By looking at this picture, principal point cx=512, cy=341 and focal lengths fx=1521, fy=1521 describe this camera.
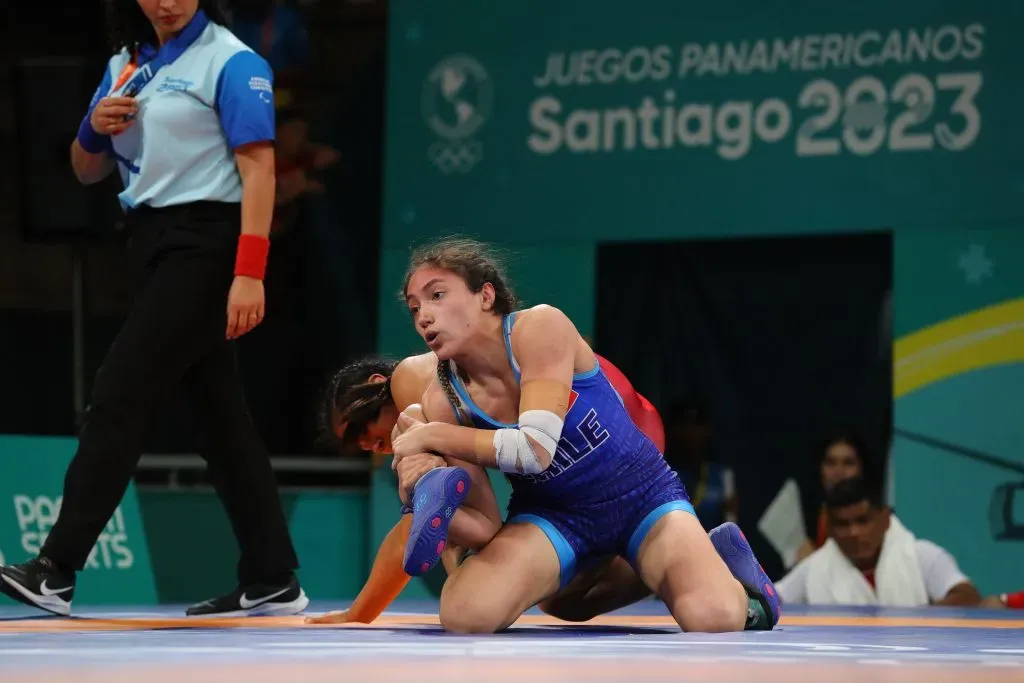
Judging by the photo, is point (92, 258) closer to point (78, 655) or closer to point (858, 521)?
point (858, 521)

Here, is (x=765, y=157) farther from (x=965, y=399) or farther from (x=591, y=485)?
(x=591, y=485)

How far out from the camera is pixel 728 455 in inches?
293

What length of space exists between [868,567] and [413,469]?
3.27 meters

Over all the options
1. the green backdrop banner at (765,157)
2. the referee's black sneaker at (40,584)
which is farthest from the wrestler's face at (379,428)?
the green backdrop banner at (765,157)

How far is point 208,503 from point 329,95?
2.37m

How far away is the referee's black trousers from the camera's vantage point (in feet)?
12.3

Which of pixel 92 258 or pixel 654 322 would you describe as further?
pixel 92 258

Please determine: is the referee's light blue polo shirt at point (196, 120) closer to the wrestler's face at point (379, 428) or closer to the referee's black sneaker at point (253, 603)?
the wrestler's face at point (379, 428)

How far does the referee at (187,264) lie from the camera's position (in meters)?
3.78

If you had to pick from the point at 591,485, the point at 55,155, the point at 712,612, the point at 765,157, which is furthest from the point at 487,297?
the point at 765,157

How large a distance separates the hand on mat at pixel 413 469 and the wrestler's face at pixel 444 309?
242 mm

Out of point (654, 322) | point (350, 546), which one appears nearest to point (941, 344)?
point (654, 322)

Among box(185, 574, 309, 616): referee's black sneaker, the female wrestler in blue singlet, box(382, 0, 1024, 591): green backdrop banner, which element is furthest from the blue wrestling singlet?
box(382, 0, 1024, 591): green backdrop banner

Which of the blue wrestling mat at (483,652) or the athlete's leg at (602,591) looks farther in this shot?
the athlete's leg at (602,591)
